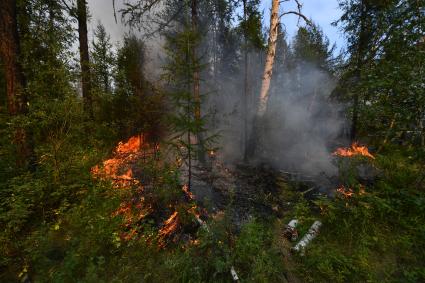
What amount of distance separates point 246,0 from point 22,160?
11.3 metres

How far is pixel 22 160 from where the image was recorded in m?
5.45

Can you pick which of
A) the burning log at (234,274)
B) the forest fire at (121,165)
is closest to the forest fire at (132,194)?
the forest fire at (121,165)

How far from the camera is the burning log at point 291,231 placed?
4676 mm

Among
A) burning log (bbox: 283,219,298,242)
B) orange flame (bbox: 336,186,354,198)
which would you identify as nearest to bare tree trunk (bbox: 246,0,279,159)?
orange flame (bbox: 336,186,354,198)

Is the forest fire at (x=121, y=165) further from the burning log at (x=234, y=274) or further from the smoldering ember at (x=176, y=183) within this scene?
the burning log at (x=234, y=274)

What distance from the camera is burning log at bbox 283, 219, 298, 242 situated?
184 inches

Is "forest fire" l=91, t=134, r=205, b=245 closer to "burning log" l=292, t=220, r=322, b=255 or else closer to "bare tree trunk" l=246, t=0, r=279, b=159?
"burning log" l=292, t=220, r=322, b=255

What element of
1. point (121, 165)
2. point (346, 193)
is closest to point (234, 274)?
point (346, 193)

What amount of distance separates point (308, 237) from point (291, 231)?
0.38 meters

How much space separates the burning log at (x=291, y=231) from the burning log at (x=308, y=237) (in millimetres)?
207

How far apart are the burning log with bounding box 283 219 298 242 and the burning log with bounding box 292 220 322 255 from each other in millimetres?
207

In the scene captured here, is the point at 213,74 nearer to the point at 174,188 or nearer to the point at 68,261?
the point at 174,188

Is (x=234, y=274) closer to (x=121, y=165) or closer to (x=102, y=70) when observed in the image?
(x=121, y=165)

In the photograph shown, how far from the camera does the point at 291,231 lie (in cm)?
479
